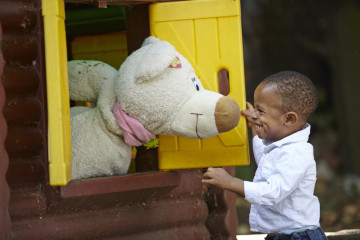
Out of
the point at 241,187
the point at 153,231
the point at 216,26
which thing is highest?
the point at 216,26

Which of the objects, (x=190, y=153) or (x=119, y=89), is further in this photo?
(x=190, y=153)

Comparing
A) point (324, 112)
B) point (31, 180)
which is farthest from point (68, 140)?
point (324, 112)

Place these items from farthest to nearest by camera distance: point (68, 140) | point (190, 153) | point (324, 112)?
1. point (324, 112)
2. point (190, 153)
3. point (68, 140)

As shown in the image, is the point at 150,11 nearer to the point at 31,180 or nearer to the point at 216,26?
the point at 216,26

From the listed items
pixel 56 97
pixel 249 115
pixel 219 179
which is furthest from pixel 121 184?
pixel 249 115

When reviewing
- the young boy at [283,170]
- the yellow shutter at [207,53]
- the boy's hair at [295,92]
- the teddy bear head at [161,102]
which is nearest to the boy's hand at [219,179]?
the young boy at [283,170]

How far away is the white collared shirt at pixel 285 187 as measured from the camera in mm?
2617

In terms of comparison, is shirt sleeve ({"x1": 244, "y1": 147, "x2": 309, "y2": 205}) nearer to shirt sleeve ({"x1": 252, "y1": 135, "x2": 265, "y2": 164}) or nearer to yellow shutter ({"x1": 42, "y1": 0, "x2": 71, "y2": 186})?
shirt sleeve ({"x1": 252, "y1": 135, "x2": 265, "y2": 164})

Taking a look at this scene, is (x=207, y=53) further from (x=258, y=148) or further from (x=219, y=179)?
(x=219, y=179)

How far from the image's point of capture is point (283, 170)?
104 inches

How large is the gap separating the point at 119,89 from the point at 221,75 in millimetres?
510

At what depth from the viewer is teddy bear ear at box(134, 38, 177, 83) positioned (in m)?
2.65

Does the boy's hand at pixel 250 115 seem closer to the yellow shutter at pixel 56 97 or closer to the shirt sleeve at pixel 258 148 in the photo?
the shirt sleeve at pixel 258 148

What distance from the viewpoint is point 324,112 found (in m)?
10.7
